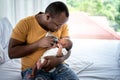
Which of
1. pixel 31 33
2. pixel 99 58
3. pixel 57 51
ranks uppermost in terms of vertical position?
pixel 31 33

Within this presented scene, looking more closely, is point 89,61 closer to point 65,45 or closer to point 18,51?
point 65,45

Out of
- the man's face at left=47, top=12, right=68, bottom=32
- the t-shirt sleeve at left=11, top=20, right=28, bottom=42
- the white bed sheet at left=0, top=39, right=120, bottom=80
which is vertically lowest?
the white bed sheet at left=0, top=39, right=120, bottom=80

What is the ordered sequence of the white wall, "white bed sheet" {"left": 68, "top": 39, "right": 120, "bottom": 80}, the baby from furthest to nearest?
the white wall, "white bed sheet" {"left": 68, "top": 39, "right": 120, "bottom": 80}, the baby

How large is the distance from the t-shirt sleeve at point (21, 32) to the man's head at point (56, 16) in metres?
0.13

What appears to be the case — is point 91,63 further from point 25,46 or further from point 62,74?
point 25,46

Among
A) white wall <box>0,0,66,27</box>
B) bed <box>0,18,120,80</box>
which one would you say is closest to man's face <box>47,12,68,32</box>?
bed <box>0,18,120,80</box>

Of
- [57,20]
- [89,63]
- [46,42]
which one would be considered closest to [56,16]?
[57,20]

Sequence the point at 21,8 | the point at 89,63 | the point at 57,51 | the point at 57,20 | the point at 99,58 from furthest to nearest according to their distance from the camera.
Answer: the point at 21,8
the point at 99,58
the point at 89,63
the point at 57,51
the point at 57,20

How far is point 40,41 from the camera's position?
118 centimetres

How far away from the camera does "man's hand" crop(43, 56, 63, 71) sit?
1174 millimetres

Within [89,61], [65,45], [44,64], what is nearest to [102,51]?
[89,61]

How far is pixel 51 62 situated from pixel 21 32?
0.25 meters

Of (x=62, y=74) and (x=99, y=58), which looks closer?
(x=62, y=74)

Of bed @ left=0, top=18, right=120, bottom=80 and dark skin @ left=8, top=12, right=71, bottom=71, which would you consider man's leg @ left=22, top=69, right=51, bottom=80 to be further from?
bed @ left=0, top=18, right=120, bottom=80
